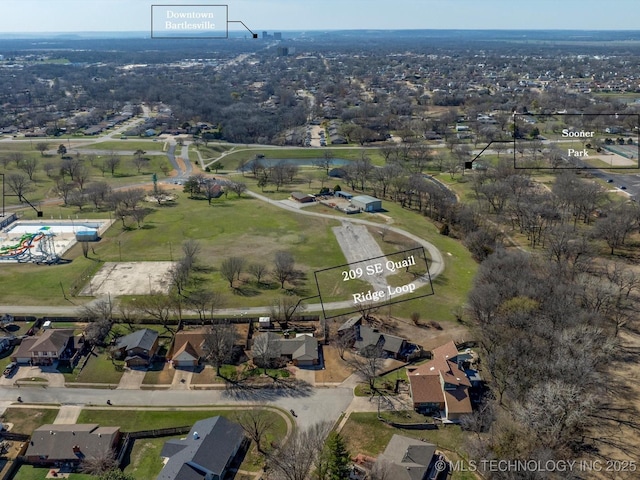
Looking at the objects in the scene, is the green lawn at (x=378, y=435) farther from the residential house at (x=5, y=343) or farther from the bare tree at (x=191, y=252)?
the residential house at (x=5, y=343)

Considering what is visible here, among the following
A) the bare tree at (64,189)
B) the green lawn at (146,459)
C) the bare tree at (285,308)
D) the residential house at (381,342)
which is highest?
the bare tree at (64,189)

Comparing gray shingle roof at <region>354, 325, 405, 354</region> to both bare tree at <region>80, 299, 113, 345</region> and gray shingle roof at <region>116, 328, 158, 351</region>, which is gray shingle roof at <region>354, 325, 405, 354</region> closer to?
gray shingle roof at <region>116, 328, 158, 351</region>

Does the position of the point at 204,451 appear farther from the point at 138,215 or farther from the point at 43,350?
the point at 138,215

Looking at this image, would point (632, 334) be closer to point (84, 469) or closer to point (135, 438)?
point (135, 438)

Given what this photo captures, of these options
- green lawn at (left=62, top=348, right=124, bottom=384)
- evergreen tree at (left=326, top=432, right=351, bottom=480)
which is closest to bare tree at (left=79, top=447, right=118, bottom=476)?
green lawn at (left=62, top=348, right=124, bottom=384)

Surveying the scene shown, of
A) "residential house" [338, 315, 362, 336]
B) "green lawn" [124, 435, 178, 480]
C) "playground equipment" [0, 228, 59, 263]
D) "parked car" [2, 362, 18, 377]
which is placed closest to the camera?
"green lawn" [124, 435, 178, 480]

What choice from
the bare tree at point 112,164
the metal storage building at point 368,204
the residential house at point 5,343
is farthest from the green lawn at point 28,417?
the bare tree at point 112,164
